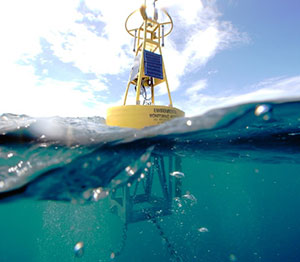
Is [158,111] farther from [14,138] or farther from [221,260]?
[221,260]

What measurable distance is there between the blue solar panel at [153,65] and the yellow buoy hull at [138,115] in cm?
221

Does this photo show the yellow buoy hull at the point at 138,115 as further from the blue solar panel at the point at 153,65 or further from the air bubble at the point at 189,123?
the blue solar panel at the point at 153,65

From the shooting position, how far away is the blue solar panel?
7.95m

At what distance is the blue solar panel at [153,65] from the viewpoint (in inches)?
313

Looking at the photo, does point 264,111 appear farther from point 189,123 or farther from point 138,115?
point 138,115

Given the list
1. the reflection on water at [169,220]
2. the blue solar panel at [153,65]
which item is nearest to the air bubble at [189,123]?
the reflection on water at [169,220]

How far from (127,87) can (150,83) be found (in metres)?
1.36

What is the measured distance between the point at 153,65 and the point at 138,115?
10.5 feet

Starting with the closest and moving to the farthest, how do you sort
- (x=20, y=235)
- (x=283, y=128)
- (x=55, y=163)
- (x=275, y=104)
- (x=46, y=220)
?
(x=275, y=104)
(x=55, y=163)
(x=283, y=128)
(x=46, y=220)
(x=20, y=235)

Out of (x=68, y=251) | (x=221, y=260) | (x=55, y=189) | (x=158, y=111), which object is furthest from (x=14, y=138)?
(x=68, y=251)

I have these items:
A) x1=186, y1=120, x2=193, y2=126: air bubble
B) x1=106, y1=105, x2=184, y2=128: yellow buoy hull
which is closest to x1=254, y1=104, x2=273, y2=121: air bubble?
x1=186, y1=120, x2=193, y2=126: air bubble

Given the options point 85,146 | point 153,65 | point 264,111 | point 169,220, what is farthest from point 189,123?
point 169,220

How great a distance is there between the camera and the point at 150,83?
9.31 m

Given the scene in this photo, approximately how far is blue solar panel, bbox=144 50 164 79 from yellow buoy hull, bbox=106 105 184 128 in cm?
221
